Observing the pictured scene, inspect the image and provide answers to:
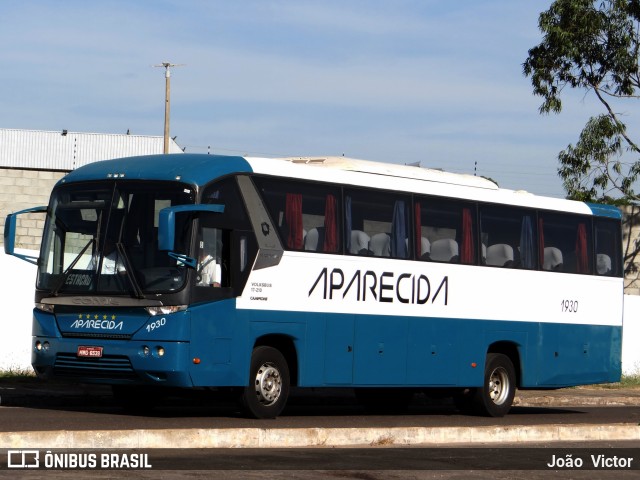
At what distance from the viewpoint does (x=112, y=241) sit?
631 inches

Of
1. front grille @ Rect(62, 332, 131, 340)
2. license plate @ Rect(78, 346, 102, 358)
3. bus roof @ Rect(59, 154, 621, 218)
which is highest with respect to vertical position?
A: bus roof @ Rect(59, 154, 621, 218)

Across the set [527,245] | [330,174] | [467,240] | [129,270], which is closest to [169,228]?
[129,270]

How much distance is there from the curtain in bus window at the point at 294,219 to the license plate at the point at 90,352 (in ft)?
9.33

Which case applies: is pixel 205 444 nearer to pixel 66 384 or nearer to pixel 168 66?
pixel 66 384

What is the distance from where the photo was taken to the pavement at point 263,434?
39.1 ft

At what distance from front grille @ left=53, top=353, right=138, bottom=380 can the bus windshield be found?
80 centimetres

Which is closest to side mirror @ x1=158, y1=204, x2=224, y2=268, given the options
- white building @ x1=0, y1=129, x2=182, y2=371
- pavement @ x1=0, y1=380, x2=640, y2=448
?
pavement @ x1=0, y1=380, x2=640, y2=448

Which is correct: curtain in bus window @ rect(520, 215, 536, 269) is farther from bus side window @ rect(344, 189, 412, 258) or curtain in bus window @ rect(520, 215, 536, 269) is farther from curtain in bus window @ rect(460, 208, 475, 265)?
bus side window @ rect(344, 189, 412, 258)

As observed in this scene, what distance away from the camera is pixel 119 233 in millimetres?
16047

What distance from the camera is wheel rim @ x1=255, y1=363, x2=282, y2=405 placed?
1677 cm

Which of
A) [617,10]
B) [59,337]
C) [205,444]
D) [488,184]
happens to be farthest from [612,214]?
[617,10]

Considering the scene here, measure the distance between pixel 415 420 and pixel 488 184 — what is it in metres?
4.20

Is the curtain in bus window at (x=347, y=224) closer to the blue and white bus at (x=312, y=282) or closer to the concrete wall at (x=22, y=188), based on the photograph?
the blue and white bus at (x=312, y=282)

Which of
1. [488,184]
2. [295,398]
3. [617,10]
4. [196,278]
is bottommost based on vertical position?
[295,398]
